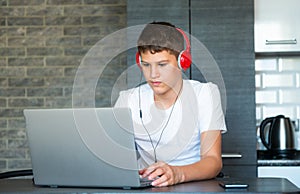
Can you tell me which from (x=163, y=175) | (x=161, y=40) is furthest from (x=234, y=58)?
(x=163, y=175)

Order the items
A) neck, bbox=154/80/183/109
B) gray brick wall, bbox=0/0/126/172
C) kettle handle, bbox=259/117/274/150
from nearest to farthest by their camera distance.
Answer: neck, bbox=154/80/183/109, kettle handle, bbox=259/117/274/150, gray brick wall, bbox=0/0/126/172

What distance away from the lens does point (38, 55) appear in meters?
3.97

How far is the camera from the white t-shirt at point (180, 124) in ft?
7.26

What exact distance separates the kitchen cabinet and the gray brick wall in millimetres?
742

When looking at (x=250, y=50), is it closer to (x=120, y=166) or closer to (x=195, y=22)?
(x=195, y=22)

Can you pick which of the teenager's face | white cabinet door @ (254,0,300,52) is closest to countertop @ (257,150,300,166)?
white cabinet door @ (254,0,300,52)

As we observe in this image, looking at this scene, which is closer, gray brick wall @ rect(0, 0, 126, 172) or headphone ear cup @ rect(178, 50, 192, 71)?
headphone ear cup @ rect(178, 50, 192, 71)

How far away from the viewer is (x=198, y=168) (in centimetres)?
199

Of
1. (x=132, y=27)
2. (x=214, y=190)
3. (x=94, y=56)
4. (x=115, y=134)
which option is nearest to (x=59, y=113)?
(x=115, y=134)

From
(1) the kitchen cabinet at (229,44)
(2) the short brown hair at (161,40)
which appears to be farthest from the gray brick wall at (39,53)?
(2) the short brown hair at (161,40)

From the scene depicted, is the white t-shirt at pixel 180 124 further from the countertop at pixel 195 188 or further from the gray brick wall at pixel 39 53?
the gray brick wall at pixel 39 53

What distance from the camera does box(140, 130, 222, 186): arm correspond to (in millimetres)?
1840

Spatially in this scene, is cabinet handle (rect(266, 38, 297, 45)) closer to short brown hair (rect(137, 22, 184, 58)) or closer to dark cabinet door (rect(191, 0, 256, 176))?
dark cabinet door (rect(191, 0, 256, 176))

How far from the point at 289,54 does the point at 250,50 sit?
547 millimetres
